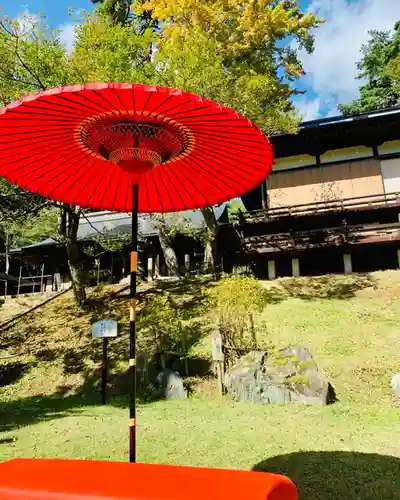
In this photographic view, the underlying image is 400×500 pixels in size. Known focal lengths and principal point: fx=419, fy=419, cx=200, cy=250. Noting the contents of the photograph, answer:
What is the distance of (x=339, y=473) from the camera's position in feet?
13.3

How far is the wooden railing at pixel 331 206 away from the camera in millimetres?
16781

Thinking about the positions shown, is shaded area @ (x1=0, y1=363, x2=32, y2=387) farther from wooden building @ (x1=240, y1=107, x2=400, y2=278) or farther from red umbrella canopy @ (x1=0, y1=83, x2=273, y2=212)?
red umbrella canopy @ (x1=0, y1=83, x2=273, y2=212)

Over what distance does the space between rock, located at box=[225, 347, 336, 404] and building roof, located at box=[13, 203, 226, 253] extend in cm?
1251

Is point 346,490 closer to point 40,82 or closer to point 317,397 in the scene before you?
point 317,397

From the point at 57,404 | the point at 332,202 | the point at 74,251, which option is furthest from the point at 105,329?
the point at 332,202

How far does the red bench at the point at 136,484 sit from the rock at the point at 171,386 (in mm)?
6994

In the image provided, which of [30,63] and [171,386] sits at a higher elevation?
[30,63]

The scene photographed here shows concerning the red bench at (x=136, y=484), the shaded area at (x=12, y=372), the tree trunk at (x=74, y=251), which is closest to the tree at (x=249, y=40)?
the tree trunk at (x=74, y=251)

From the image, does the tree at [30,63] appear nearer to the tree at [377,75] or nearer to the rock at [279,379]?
the rock at [279,379]

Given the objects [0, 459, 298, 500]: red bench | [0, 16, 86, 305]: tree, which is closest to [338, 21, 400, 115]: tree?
[0, 16, 86, 305]: tree

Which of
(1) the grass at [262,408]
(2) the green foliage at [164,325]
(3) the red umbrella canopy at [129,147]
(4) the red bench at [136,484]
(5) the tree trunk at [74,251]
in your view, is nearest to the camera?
(4) the red bench at [136,484]

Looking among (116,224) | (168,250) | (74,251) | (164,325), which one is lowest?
(164,325)

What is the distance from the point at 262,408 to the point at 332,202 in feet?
39.0

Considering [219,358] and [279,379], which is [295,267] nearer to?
[219,358]
